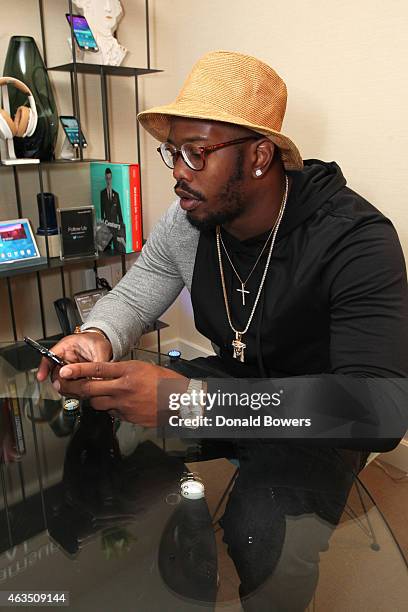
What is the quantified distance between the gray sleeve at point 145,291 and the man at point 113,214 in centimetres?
58

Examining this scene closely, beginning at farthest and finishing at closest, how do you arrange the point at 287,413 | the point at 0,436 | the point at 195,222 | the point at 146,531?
the point at 195,222, the point at 0,436, the point at 287,413, the point at 146,531

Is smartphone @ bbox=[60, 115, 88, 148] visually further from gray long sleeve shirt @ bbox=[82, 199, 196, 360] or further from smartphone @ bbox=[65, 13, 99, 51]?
gray long sleeve shirt @ bbox=[82, 199, 196, 360]

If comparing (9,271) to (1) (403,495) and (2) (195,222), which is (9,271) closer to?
(2) (195,222)

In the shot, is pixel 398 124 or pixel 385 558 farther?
pixel 398 124

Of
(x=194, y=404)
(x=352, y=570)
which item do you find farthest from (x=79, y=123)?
(x=352, y=570)

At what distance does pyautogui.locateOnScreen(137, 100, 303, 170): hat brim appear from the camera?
3.54 feet

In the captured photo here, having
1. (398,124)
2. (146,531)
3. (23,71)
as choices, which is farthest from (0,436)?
(398,124)

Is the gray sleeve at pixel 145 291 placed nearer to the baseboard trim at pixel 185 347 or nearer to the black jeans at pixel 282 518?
the black jeans at pixel 282 518

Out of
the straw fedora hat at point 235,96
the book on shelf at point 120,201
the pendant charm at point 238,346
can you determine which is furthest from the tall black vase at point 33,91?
the pendant charm at point 238,346

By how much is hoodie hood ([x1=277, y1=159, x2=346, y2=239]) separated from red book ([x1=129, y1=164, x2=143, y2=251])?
0.90 m

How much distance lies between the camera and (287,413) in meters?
1.01

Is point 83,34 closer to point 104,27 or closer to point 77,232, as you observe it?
point 104,27

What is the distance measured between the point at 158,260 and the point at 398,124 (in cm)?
86

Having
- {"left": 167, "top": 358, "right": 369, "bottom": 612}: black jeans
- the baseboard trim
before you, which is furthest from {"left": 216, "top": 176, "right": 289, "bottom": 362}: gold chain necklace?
the baseboard trim
